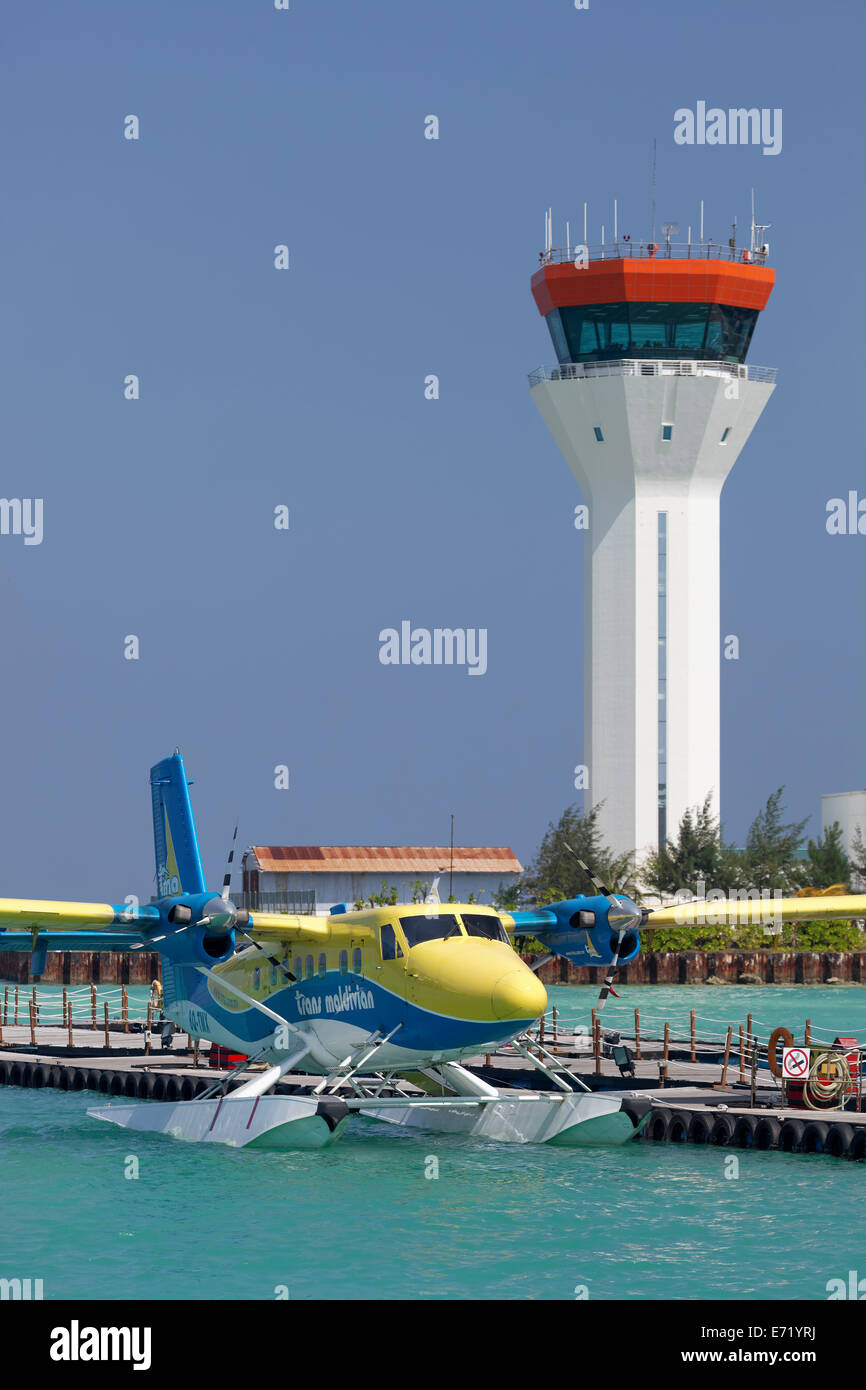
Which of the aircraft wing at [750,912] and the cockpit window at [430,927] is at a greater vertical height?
the aircraft wing at [750,912]

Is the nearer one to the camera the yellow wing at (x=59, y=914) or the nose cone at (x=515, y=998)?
the nose cone at (x=515, y=998)

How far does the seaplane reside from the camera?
28.3 m

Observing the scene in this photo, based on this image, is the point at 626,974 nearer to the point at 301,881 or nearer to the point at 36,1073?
the point at 301,881

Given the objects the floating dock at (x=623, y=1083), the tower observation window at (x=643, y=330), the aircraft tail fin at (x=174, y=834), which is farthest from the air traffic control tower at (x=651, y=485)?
the aircraft tail fin at (x=174, y=834)

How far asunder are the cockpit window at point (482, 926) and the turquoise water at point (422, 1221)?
3.73 m

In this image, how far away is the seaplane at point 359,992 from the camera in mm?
28266

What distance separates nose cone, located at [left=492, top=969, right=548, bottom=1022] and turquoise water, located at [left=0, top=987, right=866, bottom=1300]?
2.73 metres

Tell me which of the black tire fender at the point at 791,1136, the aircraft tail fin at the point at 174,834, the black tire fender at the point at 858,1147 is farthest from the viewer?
the aircraft tail fin at the point at 174,834

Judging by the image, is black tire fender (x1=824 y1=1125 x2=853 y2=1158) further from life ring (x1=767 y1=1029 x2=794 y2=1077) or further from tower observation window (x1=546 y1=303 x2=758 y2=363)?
tower observation window (x1=546 y1=303 x2=758 y2=363)

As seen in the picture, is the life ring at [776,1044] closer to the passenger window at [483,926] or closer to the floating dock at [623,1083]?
the floating dock at [623,1083]

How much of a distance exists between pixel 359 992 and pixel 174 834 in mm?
6880

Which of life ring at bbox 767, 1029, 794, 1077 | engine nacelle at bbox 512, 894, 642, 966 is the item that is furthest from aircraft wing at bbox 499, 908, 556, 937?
life ring at bbox 767, 1029, 794, 1077
